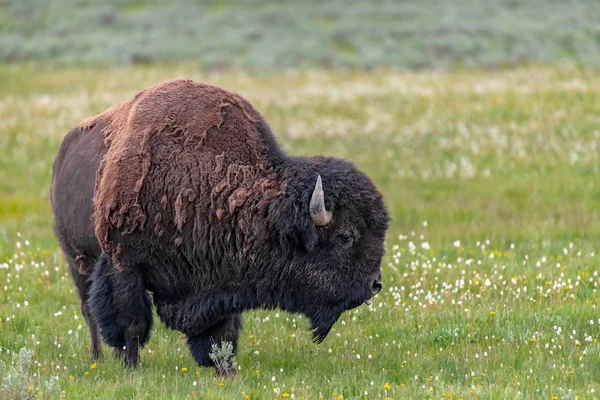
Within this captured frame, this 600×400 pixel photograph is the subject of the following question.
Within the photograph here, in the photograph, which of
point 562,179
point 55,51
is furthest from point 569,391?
point 55,51

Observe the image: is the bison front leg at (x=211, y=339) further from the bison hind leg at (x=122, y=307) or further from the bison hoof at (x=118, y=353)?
the bison hoof at (x=118, y=353)

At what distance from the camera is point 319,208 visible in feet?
21.6

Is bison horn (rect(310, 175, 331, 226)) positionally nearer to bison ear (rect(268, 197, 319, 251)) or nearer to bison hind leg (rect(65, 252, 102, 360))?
bison ear (rect(268, 197, 319, 251))

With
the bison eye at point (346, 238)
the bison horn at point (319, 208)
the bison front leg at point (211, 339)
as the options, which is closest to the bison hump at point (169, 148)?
the bison horn at point (319, 208)

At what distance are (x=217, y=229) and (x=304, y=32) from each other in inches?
1467

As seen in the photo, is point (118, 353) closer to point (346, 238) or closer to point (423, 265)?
point (346, 238)

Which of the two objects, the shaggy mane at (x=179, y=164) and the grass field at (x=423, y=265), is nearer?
the grass field at (x=423, y=265)

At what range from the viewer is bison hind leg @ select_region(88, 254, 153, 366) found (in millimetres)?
7031

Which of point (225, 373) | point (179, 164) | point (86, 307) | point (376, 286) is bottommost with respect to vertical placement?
point (86, 307)

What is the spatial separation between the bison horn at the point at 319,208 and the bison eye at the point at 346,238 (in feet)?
0.64

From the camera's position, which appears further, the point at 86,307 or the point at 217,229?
the point at 86,307

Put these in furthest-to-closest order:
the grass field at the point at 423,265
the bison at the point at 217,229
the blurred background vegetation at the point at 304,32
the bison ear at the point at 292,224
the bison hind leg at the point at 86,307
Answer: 1. the blurred background vegetation at the point at 304,32
2. the bison hind leg at the point at 86,307
3. the bison at the point at 217,229
4. the bison ear at the point at 292,224
5. the grass field at the point at 423,265

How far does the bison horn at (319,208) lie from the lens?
6523 millimetres

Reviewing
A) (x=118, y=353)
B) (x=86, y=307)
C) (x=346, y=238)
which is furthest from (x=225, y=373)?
(x=86, y=307)
